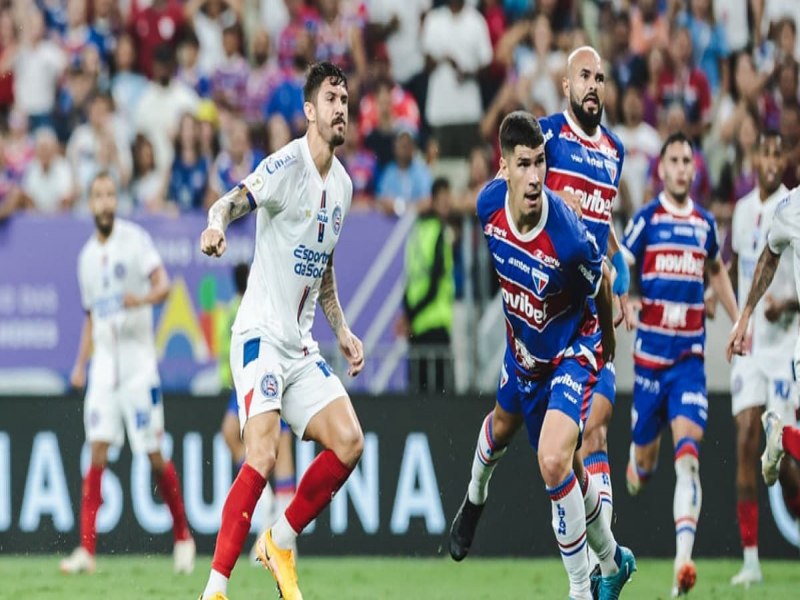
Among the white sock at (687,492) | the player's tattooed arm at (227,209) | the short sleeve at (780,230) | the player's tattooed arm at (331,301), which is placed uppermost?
the player's tattooed arm at (227,209)

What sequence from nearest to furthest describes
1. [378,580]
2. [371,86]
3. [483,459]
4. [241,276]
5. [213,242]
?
1. [213,242]
2. [483,459]
3. [378,580]
4. [241,276]
5. [371,86]

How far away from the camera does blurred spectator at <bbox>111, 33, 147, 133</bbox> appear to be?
19.5 m

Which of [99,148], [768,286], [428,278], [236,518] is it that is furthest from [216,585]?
[99,148]

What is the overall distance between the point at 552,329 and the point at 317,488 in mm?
1607

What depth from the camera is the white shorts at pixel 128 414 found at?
539 inches

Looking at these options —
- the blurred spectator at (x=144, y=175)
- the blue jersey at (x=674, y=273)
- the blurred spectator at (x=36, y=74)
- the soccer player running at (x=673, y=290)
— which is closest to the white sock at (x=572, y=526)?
the soccer player running at (x=673, y=290)

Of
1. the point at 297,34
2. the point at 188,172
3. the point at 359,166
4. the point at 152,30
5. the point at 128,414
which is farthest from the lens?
the point at 152,30

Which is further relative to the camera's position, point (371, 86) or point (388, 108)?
point (371, 86)

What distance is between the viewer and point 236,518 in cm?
940

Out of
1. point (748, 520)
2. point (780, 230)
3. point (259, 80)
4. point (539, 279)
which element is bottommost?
point (748, 520)

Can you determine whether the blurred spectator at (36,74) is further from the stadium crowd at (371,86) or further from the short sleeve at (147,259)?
the short sleeve at (147,259)

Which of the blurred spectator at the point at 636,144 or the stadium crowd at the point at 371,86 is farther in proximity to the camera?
the stadium crowd at the point at 371,86

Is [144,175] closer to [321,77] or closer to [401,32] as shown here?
[401,32]

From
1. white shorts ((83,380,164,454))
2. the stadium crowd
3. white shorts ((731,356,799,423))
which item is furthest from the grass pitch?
the stadium crowd
